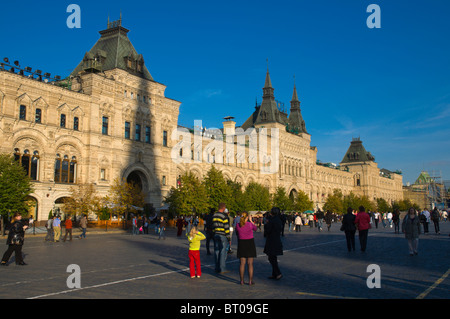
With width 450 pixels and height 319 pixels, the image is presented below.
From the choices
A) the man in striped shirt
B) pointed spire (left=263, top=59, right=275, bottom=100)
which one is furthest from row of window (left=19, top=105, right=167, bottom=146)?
pointed spire (left=263, top=59, right=275, bottom=100)

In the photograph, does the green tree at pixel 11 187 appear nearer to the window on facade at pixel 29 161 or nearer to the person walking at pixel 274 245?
the window on facade at pixel 29 161

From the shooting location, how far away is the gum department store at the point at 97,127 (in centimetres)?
3744

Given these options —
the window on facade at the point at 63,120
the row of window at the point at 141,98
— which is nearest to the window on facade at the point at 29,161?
the window on facade at the point at 63,120

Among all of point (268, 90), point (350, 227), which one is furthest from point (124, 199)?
point (268, 90)

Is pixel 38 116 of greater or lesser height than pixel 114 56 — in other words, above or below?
below

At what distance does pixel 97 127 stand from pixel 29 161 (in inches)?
329

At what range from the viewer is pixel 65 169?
40.7 m

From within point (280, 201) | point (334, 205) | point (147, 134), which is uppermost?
point (147, 134)

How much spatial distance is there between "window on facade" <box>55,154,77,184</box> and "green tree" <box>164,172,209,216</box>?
36.4ft

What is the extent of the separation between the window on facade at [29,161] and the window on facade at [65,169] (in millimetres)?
2158

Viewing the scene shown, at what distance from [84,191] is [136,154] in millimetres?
9545

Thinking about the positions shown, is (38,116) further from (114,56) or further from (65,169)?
(114,56)

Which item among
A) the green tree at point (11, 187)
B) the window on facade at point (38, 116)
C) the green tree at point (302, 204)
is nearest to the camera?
the green tree at point (11, 187)

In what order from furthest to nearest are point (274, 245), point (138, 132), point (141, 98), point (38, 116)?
point (141, 98) < point (138, 132) < point (38, 116) < point (274, 245)
